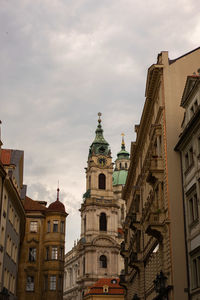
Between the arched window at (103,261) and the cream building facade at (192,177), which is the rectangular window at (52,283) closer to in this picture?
the cream building facade at (192,177)

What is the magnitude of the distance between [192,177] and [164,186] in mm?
3676

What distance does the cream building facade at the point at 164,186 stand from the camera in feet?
94.0

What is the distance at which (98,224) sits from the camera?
11219 cm

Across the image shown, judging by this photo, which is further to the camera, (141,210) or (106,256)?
(106,256)

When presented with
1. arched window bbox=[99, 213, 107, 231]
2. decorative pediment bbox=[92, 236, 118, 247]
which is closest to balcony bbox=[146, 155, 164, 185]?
decorative pediment bbox=[92, 236, 118, 247]

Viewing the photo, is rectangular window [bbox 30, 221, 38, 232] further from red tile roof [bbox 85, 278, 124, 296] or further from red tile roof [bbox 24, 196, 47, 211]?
red tile roof [bbox 85, 278, 124, 296]

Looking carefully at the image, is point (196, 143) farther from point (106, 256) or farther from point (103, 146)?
point (103, 146)

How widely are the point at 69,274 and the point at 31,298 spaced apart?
81956mm

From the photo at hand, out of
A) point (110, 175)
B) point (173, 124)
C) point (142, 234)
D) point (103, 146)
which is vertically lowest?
point (142, 234)

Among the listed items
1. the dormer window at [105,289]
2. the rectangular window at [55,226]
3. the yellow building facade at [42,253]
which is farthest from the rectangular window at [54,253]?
the dormer window at [105,289]

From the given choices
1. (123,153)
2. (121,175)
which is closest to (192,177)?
(121,175)

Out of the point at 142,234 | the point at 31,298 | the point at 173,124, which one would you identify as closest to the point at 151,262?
the point at 142,234

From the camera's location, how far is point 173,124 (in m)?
32.1

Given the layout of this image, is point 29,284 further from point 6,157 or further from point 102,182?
point 102,182
